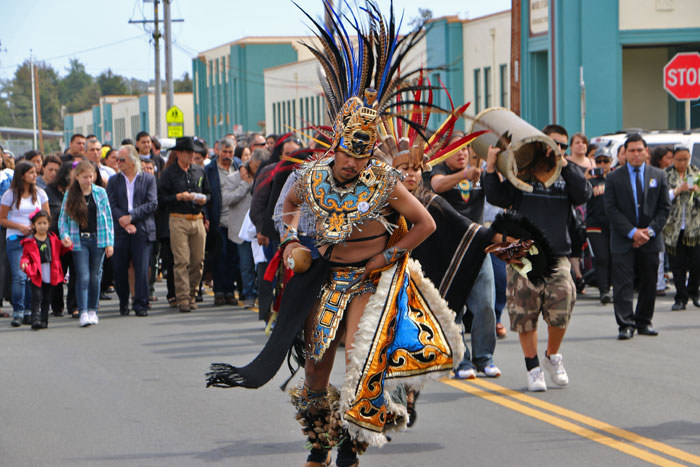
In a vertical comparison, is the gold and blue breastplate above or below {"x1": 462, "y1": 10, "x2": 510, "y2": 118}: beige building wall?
below

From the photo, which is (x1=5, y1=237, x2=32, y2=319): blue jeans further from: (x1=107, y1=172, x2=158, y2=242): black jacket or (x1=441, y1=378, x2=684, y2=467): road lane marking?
(x1=441, y1=378, x2=684, y2=467): road lane marking

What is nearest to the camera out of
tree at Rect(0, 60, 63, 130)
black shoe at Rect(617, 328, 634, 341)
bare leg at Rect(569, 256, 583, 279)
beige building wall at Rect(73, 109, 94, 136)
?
black shoe at Rect(617, 328, 634, 341)

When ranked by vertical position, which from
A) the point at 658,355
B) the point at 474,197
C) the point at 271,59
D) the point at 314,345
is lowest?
the point at 658,355

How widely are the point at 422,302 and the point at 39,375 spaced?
4.86 m

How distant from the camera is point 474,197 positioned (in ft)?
33.3

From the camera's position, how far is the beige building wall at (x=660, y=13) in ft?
105

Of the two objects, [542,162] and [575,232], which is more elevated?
[542,162]

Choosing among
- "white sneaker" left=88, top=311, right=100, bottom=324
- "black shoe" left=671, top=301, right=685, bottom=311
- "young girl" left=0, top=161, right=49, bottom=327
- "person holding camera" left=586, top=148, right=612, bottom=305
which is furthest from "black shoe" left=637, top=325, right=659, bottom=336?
"young girl" left=0, top=161, right=49, bottom=327

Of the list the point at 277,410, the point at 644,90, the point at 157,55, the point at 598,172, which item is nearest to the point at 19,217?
the point at 277,410

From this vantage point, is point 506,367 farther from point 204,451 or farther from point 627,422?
point 204,451

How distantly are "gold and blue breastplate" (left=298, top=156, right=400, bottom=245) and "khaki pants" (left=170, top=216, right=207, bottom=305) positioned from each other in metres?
8.52

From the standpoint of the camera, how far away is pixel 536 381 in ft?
29.5

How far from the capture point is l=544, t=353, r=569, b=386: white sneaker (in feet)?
30.0

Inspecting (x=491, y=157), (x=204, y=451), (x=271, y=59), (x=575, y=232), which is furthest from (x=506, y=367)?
(x=271, y=59)
